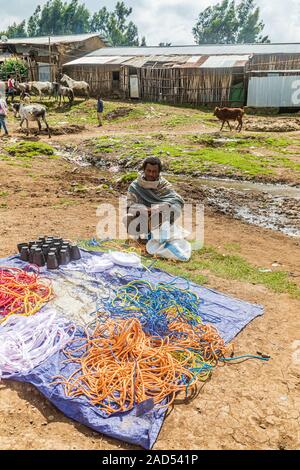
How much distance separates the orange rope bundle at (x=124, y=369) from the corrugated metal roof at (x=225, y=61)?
65.2 feet

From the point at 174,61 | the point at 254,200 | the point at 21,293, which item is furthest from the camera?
the point at 174,61

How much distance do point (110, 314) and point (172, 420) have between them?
117 centimetres

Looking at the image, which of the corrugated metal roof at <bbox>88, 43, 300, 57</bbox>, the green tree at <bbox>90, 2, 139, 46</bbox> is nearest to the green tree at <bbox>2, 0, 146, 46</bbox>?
the green tree at <bbox>90, 2, 139, 46</bbox>

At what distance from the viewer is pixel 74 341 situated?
10.00ft

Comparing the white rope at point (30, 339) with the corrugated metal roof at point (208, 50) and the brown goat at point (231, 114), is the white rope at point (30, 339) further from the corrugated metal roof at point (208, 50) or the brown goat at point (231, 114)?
the corrugated metal roof at point (208, 50)

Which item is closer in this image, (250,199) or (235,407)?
(235,407)

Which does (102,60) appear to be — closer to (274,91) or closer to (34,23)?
(274,91)

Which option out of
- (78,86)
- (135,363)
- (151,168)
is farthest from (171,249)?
(78,86)

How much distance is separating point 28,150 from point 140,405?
9815 millimetres

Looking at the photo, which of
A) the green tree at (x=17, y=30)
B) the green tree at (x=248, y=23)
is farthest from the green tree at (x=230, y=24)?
the green tree at (x=17, y=30)

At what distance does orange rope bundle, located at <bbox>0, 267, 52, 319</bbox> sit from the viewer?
3.40 m

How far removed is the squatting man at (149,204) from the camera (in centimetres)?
506

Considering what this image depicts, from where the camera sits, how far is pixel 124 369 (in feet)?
9.03
